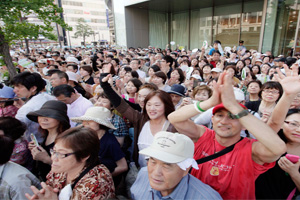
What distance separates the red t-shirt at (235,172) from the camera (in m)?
1.41

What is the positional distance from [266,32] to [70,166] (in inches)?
619

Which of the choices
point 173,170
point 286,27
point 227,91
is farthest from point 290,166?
point 286,27

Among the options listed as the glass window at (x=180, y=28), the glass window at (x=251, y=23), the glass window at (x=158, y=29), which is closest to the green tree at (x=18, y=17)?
the glass window at (x=251, y=23)

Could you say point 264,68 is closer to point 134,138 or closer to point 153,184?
point 134,138

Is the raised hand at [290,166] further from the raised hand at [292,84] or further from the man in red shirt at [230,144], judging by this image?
the raised hand at [292,84]

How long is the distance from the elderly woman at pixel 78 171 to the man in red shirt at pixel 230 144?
2.60ft

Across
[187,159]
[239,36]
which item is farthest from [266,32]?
[187,159]

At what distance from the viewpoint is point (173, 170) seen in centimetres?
124

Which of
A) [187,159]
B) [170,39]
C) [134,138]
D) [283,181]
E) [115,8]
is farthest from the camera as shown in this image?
[170,39]

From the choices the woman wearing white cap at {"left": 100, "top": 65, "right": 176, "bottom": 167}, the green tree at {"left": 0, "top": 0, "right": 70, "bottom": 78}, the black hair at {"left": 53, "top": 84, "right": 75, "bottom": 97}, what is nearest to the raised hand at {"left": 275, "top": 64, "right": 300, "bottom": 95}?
the woman wearing white cap at {"left": 100, "top": 65, "right": 176, "bottom": 167}

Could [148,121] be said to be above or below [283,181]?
above

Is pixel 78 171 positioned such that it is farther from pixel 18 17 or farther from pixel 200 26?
pixel 200 26

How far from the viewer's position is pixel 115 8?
19.0 metres

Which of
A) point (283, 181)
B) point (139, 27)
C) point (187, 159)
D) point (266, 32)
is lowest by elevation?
point (283, 181)
